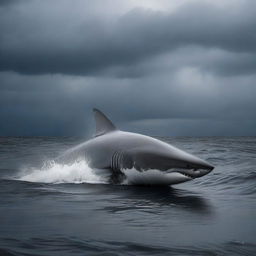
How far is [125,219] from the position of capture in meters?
7.06

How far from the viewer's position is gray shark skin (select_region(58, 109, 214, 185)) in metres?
10.9

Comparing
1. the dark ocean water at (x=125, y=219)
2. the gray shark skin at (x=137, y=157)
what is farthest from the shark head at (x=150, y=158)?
the dark ocean water at (x=125, y=219)

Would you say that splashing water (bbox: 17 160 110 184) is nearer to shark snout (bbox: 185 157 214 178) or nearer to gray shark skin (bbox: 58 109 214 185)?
gray shark skin (bbox: 58 109 214 185)

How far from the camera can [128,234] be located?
590cm

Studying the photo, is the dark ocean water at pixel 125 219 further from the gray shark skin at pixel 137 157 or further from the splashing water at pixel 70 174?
the gray shark skin at pixel 137 157

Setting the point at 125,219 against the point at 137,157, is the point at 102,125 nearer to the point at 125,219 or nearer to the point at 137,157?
the point at 137,157

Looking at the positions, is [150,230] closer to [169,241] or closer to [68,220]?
[169,241]

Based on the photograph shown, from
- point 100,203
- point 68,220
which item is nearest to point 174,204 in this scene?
point 100,203

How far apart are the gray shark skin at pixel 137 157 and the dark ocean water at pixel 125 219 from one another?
0.46m

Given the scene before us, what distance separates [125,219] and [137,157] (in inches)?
190

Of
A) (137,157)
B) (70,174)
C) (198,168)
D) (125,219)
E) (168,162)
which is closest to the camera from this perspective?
(125,219)

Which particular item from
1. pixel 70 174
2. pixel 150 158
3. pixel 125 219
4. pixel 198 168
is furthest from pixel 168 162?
pixel 125 219

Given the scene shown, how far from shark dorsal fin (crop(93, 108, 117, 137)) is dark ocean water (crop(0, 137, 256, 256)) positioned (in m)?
2.33

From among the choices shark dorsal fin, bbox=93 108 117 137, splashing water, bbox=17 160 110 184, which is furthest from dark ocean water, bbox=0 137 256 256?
shark dorsal fin, bbox=93 108 117 137
